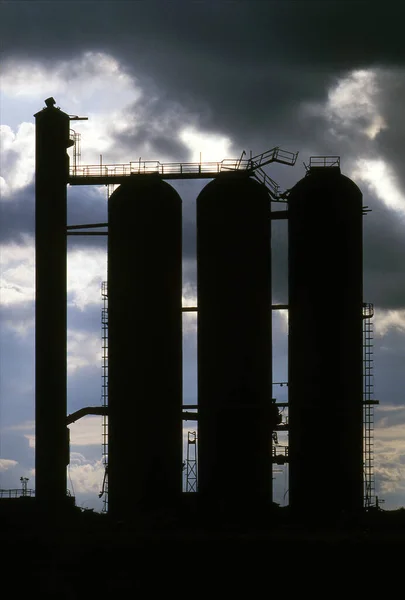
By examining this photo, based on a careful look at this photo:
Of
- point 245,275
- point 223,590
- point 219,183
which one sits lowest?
point 223,590

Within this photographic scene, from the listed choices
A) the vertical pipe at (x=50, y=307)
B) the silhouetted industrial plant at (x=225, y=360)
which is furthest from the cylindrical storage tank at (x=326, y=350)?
the vertical pipe at (x=50, y=307)

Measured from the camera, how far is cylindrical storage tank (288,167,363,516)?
152 ft

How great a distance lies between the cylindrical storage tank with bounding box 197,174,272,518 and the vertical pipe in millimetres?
5983

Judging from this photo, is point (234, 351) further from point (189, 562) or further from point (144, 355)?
point (189, 562)

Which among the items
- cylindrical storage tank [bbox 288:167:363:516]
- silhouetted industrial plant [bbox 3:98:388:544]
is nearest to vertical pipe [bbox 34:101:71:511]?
silhouetted industrial plant [bbox 3:98:388:544]

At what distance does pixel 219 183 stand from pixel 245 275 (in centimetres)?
426

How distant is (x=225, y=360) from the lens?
4672 cm

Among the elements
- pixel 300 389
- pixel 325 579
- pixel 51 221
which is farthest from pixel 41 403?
pixel 325 579

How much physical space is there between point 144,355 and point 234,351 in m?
3.72

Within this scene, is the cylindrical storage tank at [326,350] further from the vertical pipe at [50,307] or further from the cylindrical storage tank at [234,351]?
the vertical pipe at [50,307]

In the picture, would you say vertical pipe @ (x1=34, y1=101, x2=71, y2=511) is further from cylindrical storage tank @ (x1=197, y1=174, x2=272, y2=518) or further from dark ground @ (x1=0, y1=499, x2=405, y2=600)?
cylindrical storage tank @ (x1=197, y1=174, x2=272, y2=518)

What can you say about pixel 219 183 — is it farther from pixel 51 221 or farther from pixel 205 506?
pixel 205 506

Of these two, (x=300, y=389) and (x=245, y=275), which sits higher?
(x=245, y=275)

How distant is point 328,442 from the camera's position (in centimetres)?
4647
